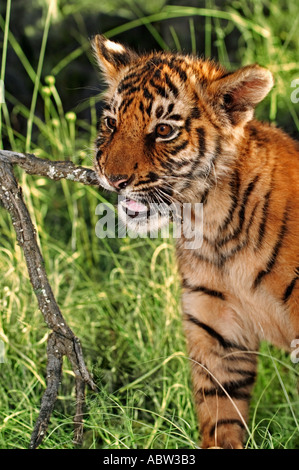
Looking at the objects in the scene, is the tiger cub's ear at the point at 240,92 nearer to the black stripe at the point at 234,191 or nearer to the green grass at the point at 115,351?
the black stripe at the point at 234,191

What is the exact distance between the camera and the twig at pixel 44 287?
2.46 m

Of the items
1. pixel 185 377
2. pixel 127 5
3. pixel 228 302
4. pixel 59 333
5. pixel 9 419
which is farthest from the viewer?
pixel 127 5

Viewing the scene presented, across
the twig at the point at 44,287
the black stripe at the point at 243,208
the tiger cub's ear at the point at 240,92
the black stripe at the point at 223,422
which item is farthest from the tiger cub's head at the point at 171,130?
the black stripe at the point at 223,422

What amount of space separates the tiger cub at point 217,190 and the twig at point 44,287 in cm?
26

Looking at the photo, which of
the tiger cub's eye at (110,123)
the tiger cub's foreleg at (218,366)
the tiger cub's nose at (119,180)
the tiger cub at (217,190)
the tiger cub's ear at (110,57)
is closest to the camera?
the tiger cub's nose at (119,180)


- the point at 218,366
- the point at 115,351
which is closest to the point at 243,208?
the point at 218,366

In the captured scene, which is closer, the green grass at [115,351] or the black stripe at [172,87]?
the black stripe at [172,87]

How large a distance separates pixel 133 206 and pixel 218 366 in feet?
2.66

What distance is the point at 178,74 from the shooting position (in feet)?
8.63

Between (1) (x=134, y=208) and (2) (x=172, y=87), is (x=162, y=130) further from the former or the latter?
(1) (x=134, y=208)
